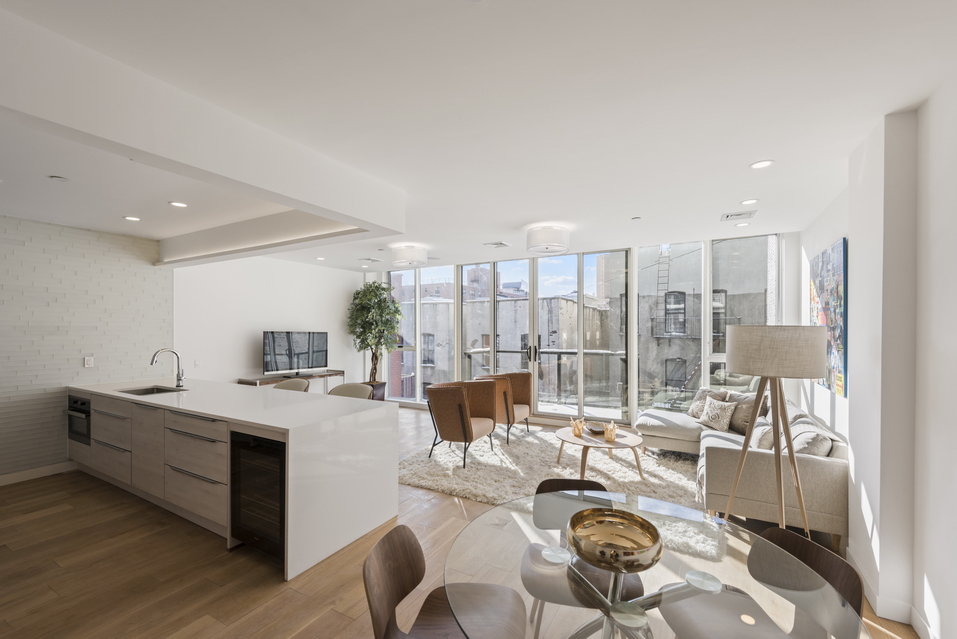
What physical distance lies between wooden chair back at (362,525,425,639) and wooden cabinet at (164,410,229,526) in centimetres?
170

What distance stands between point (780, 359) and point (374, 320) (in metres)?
5.91

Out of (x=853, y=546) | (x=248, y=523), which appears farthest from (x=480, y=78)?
(x=853, y=546)

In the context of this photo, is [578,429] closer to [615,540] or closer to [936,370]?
[936,370]

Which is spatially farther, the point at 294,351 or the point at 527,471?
the point at 294,351

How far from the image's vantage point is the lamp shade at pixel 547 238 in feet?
14.1

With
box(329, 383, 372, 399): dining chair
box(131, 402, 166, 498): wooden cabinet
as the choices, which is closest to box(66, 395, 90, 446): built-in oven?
box(131, 402, 166, 498): wooden cabinet

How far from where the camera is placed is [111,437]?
361cm

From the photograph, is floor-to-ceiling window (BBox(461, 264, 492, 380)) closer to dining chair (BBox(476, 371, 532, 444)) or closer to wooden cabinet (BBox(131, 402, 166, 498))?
dining chair (BBox(476, 371, 532, 444))

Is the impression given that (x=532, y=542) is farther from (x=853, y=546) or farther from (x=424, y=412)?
(x=424, y=412)

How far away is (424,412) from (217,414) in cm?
464

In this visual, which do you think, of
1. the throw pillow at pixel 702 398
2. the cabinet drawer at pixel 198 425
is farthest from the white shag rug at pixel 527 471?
the cabinet drawer at pixel 198 425

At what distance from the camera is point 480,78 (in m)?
1.79

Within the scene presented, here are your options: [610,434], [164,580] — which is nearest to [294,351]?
[164,580]

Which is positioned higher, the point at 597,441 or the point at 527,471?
the point at 597,441
